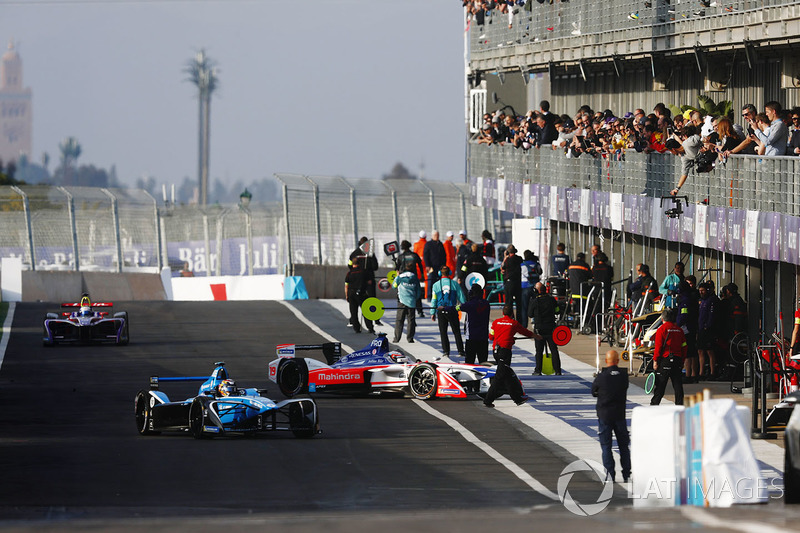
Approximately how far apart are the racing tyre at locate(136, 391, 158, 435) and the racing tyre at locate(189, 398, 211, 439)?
21.1 inches

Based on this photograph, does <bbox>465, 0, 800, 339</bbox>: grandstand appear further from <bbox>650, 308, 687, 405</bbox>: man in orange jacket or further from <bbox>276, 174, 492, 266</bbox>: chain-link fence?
<bbox>276, 174, 492, 266</bbox>: chain-link fence

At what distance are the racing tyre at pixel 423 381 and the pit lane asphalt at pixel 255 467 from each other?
186mm

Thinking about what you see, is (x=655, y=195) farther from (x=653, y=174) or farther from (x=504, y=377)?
(x=504, y=377)

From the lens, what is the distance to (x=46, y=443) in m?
17.4

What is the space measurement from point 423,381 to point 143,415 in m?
5.00

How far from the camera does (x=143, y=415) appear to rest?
18062 mm

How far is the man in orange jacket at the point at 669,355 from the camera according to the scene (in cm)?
1981

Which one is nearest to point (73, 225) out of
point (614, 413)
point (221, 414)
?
point (221, 414)

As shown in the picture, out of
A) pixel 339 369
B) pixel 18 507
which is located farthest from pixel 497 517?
pixel 339 369

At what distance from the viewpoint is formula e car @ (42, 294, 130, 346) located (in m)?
28.9

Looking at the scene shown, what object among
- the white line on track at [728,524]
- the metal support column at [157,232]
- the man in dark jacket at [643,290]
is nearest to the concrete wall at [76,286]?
the metal support column at [157,232]

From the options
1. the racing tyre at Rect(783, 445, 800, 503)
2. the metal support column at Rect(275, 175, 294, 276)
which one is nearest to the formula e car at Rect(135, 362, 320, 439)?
the racing tyre at Rect(783, 445, 800, 503)

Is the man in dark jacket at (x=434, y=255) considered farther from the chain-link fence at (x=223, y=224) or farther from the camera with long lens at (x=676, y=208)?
the camera with long lens at (x=676, y=208)

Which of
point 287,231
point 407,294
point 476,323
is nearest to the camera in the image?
point 476,323
